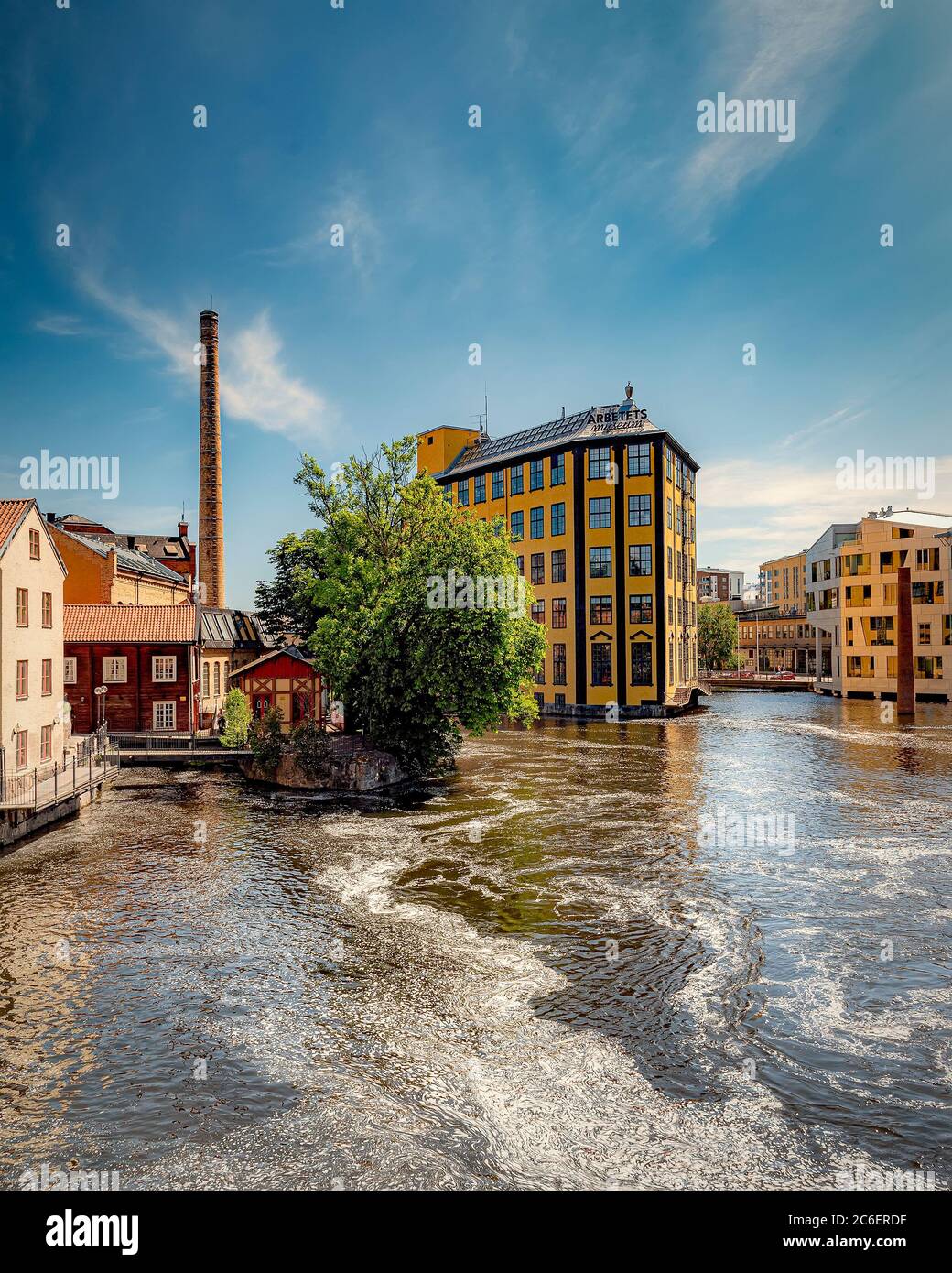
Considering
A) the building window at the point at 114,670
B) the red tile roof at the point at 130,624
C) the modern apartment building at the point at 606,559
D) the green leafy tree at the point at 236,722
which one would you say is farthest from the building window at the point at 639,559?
the building window at the point at 114,670

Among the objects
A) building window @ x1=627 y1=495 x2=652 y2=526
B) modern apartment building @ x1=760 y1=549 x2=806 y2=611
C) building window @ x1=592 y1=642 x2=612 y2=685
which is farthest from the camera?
modern apartment building @ x1=760 y1=549 x2=806 y2=611

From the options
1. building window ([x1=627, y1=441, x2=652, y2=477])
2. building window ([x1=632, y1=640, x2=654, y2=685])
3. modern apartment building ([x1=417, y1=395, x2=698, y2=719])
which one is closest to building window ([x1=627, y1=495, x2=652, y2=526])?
modern apartment building ([x1=417, y1=395, x2=698, y2=719])

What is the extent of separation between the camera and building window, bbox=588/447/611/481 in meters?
62.7

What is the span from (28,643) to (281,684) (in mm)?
19842

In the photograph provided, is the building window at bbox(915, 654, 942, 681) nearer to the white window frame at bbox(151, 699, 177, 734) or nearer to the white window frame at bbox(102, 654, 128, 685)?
the white window frame at bbox(151, 699, 177, 734)

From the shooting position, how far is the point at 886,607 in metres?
74.8

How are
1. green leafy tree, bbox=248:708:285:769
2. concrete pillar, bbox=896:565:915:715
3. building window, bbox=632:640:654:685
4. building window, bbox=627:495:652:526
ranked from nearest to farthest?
green leafy tree, bbox=248:708:285:769, building window, bbox=632:640:654:685, building window, bbox=627:495:652:526, concrete pillar, bbox=896:565:915:715

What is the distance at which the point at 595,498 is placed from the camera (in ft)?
207

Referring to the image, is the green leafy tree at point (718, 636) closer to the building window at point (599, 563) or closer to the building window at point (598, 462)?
Result: the building window at point (599, 563)

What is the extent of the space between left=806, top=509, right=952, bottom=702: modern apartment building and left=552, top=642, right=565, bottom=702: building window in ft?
99.1

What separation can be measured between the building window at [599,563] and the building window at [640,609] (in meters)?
2.79

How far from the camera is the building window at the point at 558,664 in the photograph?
6462cm
